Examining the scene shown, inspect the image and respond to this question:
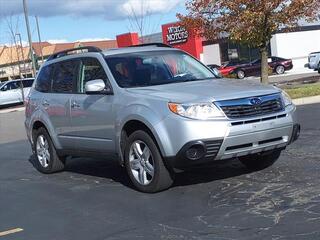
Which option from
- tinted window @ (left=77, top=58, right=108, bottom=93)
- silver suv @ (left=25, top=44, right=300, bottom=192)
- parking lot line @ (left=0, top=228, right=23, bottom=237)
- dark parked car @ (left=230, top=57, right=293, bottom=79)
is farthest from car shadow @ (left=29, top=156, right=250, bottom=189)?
dark parked car @ (left=230, top=57, right=293, bottom=79)

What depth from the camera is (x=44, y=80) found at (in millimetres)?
9469

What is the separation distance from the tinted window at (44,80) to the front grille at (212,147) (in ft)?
11.9

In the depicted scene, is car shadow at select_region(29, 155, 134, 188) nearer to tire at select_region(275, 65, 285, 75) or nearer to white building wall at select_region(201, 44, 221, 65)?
tire at select_region(275, 65, 285, 75)

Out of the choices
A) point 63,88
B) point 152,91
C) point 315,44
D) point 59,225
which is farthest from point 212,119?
point 315,44

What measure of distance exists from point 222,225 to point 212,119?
1.43 meters

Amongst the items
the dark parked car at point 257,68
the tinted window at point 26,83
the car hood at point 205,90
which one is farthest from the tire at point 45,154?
the dark parked car at point 257,68

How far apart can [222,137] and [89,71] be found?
2.58 metres

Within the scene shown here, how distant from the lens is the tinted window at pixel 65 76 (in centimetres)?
852

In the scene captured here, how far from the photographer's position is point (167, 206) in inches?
252

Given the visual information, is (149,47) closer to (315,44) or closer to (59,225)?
(59,225)

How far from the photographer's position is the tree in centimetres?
1988

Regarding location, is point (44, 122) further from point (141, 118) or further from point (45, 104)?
point (141, 118)

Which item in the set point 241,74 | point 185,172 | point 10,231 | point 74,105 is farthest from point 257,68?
point 10,231

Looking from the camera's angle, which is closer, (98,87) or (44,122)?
(98,87)
